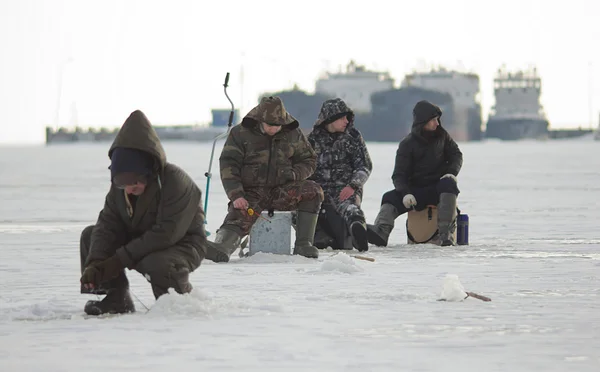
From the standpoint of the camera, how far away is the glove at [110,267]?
5980 mm

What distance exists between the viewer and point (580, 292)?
7477 mm

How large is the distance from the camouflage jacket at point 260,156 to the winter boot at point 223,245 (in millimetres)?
269

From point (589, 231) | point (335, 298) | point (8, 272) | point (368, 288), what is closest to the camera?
point (335, 298)

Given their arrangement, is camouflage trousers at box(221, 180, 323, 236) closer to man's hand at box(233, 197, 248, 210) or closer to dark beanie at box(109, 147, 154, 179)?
man's hand at box(233, 197, 248, 210)

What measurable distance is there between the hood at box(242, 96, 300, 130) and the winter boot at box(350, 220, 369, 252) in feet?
4.21

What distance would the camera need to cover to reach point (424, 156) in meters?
A: 11.1

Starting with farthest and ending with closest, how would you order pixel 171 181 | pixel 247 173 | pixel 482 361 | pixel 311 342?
pixel 247 173 → pixel 171 181 → pixel 311 342 → pixel 482 361

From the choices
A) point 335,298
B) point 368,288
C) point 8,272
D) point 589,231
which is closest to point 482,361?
point 335,298

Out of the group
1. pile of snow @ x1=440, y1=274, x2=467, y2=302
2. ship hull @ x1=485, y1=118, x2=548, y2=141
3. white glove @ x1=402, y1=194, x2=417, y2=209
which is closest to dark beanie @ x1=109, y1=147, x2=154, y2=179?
pile of snow @ x1=440, y1=274, x2=467, y2=302

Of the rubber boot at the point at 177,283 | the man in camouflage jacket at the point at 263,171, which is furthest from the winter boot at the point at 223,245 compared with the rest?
the rubber boot at the point at 177,283

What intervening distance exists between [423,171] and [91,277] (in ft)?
18.6

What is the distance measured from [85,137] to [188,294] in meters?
160

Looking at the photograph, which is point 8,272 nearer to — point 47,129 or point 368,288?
point 368,288

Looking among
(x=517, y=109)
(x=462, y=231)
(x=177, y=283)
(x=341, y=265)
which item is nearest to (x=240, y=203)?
(x=341, y=265)
